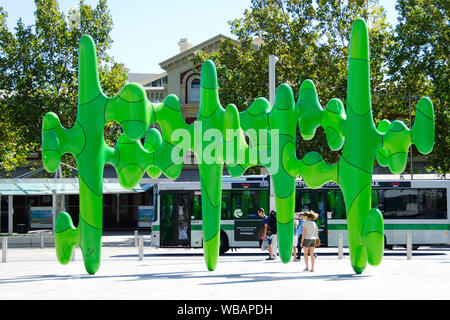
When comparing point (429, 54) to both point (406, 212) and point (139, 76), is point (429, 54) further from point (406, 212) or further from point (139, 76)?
point (139, 76)

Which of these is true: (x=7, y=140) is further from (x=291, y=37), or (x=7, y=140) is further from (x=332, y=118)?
(x=332, y=118)

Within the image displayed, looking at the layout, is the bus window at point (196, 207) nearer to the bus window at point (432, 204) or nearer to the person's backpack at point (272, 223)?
the person's backpack at point (272, 223)

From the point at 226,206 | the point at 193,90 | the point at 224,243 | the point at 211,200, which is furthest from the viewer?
the point at 193,90

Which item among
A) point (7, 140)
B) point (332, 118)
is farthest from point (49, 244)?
point (332, 118)

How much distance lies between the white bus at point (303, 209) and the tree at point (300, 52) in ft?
26.0

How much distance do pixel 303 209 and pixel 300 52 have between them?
1049 cm

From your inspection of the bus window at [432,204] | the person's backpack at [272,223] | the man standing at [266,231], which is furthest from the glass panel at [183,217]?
the bus window at [432,204]

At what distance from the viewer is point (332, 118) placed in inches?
513

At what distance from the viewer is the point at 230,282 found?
504 inches

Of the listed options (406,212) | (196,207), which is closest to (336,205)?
(406,212)

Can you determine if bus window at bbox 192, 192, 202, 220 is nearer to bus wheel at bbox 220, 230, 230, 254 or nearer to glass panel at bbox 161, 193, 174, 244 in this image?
glass panel at bbox 161, 193, 174, 244

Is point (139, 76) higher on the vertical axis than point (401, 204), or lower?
higher

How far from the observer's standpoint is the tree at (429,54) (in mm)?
30438
